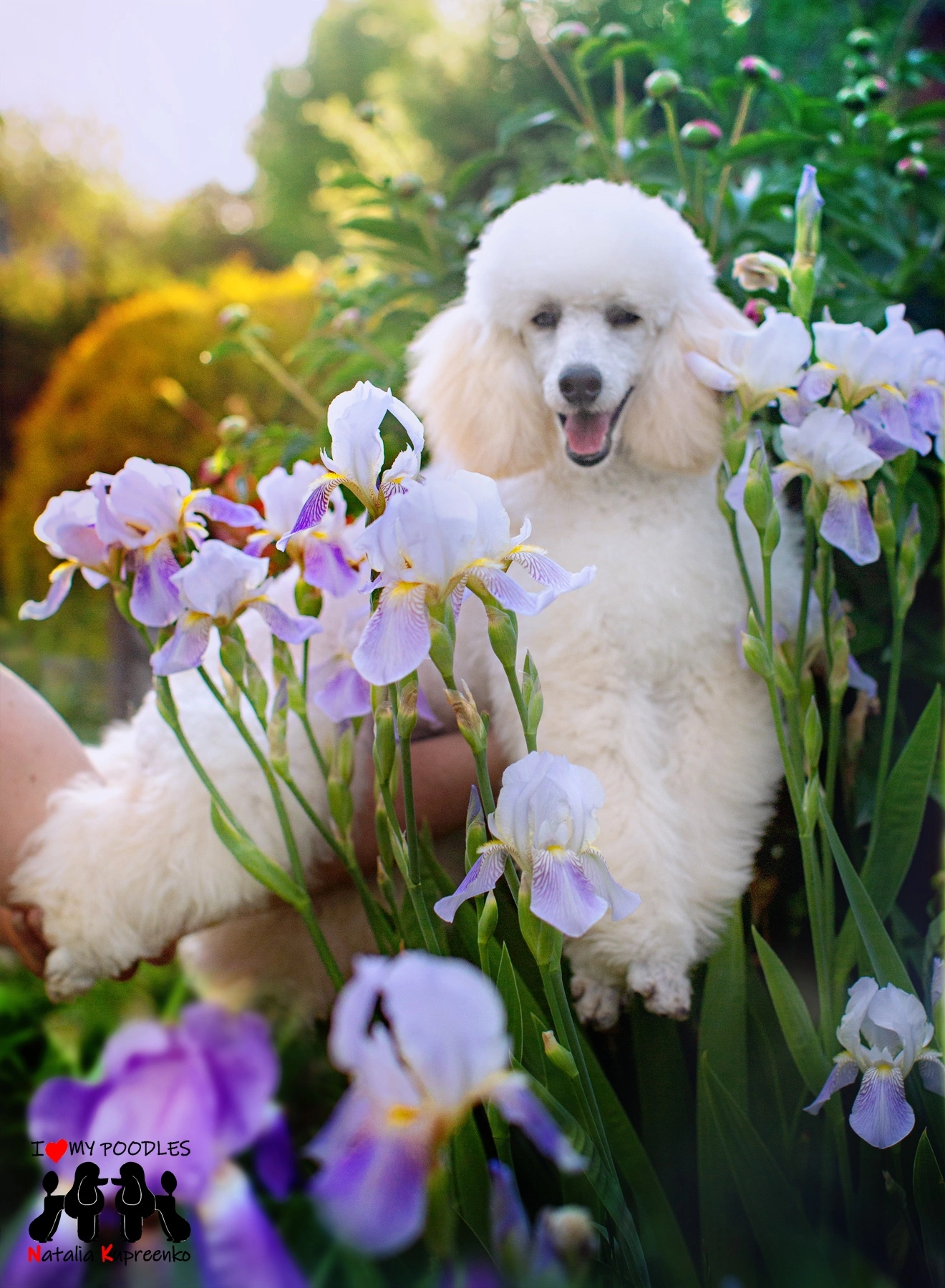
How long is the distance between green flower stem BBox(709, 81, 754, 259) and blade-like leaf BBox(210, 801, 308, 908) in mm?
675

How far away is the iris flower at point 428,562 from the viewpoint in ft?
1.19

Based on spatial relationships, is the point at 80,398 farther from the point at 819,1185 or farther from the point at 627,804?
the point at 819,1185

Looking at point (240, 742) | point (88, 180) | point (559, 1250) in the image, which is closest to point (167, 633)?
point (240, 742)

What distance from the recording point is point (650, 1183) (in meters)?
0.48

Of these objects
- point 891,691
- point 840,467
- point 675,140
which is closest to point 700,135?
point 675,140

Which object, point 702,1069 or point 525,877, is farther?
point 702,1069

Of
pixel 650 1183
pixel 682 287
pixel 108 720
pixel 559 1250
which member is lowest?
pixel 108 720

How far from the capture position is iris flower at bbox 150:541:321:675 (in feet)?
1.57

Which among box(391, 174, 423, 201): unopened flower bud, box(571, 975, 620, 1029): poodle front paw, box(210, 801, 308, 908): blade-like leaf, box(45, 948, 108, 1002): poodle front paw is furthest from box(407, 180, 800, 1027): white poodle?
box(45, 948, 108, 1002): poodle front paw

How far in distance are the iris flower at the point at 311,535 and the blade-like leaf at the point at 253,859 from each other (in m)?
0.15

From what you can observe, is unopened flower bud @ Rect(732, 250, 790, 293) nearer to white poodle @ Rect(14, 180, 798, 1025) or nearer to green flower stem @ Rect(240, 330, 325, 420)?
white poodle @ Rect(14, 180, 798, 1025)

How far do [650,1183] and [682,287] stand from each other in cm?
67

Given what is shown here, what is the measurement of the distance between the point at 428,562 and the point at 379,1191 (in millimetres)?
226

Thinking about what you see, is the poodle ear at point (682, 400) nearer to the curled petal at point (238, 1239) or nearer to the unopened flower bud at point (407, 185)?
the unopened flower bud at point (407, 185)
